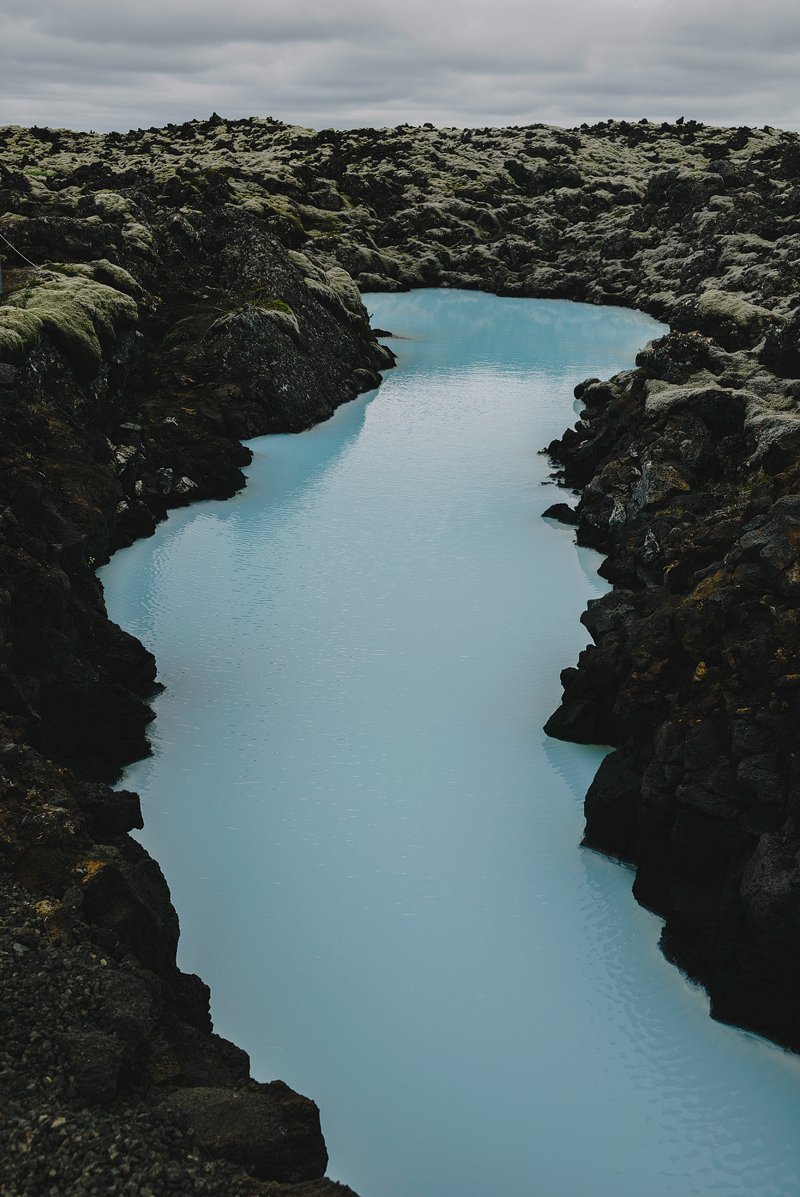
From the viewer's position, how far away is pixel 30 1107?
9.19m

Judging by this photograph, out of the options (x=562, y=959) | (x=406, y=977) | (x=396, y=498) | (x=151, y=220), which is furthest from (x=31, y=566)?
(x=151, y=220)

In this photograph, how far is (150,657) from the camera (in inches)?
909

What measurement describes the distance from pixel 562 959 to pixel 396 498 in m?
23.9

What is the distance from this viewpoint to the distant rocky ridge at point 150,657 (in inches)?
399

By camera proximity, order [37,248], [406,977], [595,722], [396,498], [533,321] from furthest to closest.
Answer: [533,321] < [37,248] < [396,498] < [595,722] < [406,977]

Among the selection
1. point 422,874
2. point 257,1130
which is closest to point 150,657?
point 422,874

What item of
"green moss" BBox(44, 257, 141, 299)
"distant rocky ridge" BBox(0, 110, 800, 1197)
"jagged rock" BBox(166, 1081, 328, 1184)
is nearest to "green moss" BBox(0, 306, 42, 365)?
"distant rocky ridge" BBox(0, 110, 800, 1197)

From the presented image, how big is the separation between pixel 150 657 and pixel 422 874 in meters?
8.91

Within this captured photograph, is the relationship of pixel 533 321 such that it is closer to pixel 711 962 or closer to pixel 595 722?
pixel 595 722

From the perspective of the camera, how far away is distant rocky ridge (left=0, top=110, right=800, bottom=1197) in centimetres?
1014

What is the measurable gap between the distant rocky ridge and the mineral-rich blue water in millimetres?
1106

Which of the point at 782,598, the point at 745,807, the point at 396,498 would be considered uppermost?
the point at 782,598

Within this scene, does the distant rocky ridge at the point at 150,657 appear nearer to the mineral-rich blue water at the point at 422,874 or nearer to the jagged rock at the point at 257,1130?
the jagged rock at the point at 257,1130

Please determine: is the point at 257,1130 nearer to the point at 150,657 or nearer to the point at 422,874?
the point at 422,874
